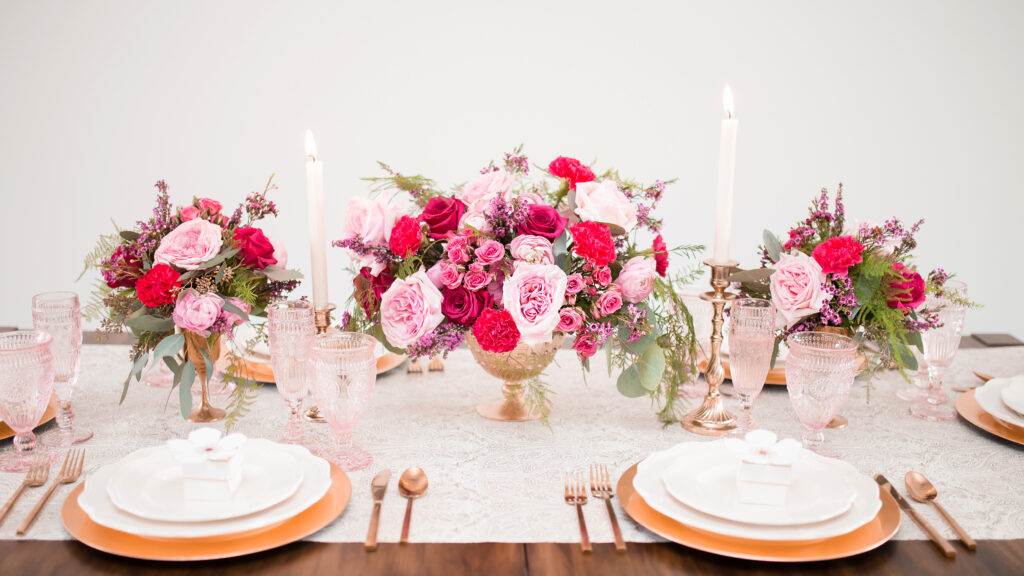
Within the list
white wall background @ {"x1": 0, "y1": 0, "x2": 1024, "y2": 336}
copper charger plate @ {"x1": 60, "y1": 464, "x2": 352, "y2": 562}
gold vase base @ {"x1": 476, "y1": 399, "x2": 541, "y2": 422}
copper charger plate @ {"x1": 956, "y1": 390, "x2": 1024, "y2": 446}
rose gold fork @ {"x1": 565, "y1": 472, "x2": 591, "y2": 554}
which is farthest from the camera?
white wall background @ {"x1": 0, "y1": 0, "x2": 1024, "y2": 336}

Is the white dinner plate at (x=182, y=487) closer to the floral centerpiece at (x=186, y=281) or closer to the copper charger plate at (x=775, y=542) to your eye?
the floral centerpiece at (x=186, y=281)

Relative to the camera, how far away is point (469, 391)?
1983 mm

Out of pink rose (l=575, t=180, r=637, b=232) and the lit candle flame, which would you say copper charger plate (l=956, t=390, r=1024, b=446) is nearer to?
pink rose (l=575, t=180, r=637, b=232)

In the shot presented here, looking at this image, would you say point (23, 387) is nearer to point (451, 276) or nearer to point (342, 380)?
point (342, 380)

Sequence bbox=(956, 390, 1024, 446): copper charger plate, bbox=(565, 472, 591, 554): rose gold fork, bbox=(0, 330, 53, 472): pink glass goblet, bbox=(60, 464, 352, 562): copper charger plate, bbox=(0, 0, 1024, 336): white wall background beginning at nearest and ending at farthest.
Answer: bbox=(60, 464, 352, 562): copper charger plate < bbox=(565, 472, 591, 554): rose gold fork < bbox=(0, 330, 53, 472): pink glass goblet < bbox=(956, 390, 1024, 446): copper charger plate < bbox=(0, 0, 1024, 336): white wall background

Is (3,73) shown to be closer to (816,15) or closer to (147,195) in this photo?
(147,195)

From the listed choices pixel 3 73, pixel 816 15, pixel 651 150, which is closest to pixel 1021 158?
pixel 816 15

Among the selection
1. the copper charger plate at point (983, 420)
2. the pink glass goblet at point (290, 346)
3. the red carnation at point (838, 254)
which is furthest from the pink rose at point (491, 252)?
the copper charger plate at point (983, 420)

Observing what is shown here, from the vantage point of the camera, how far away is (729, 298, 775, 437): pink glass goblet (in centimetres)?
161

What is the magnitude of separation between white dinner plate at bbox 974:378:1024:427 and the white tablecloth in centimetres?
5

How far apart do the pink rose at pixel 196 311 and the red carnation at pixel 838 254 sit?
121cm

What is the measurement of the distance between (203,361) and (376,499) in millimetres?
642

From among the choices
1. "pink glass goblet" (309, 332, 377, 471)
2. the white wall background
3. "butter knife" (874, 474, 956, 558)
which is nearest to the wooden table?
"butter knife" (874, 474, 956, 558)

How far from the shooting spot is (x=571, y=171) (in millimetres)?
1677
